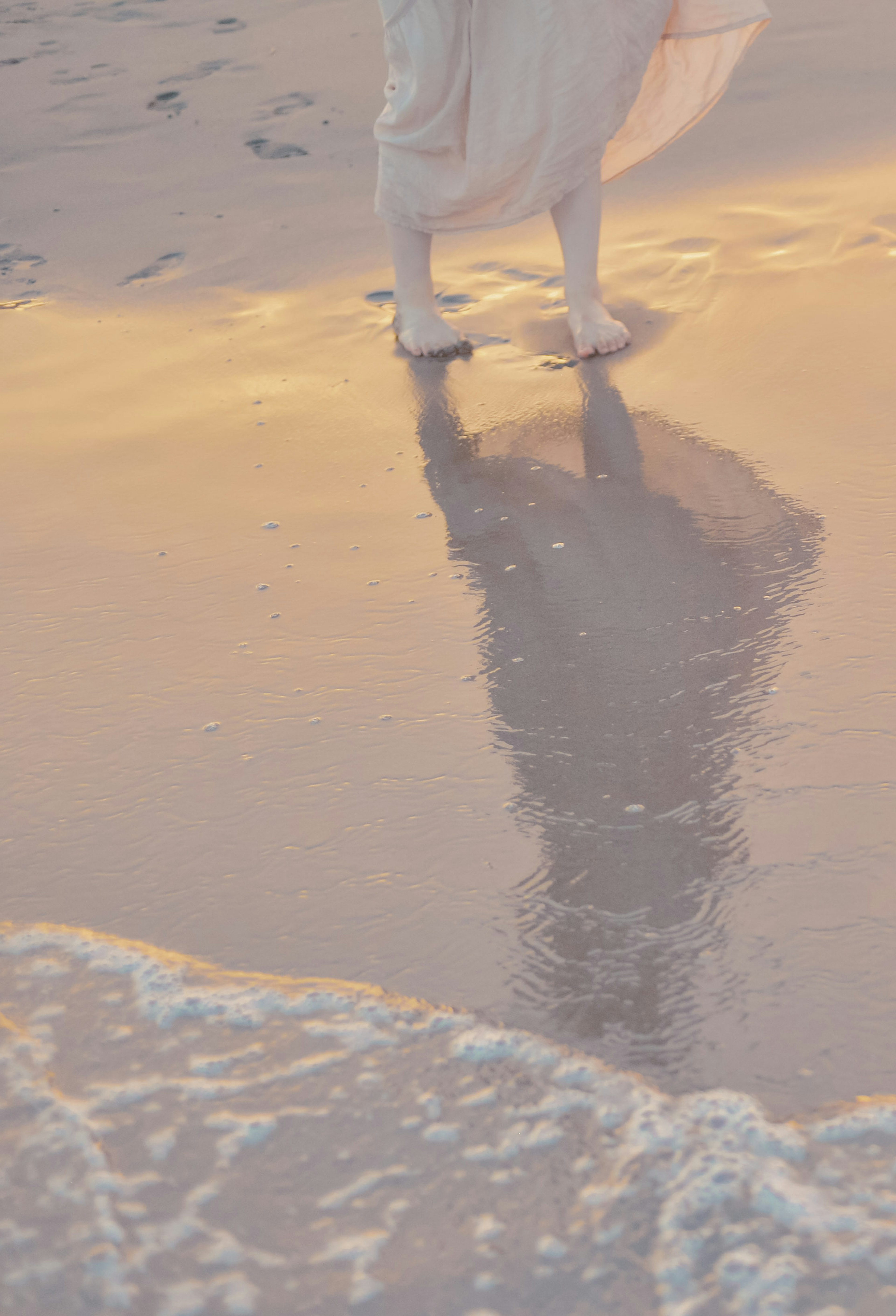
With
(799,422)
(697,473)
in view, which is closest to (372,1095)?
(697,473)

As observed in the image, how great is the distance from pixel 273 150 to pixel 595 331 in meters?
1.77

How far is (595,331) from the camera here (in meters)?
2.24

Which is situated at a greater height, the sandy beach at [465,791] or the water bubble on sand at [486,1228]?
the sandy beach at [465,791]

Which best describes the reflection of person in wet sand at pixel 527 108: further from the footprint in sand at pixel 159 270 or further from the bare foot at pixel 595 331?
the footprint in sand at pixel 159 270

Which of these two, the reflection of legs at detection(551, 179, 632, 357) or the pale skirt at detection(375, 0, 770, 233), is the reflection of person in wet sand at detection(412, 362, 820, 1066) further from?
the pale skirt at detection(375, 0, 770, 233)

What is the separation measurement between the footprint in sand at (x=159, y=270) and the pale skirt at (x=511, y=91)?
2.66ft

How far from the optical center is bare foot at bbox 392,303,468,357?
2.33 metres

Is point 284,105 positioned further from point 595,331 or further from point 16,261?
point 595,331

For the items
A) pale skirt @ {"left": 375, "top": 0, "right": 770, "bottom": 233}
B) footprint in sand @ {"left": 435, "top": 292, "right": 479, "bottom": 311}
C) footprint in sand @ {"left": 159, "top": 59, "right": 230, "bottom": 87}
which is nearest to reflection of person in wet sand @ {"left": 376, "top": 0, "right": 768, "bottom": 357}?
pale skirt @ {"left": 375, "top": 0, "right": 770, "bottom": 233}

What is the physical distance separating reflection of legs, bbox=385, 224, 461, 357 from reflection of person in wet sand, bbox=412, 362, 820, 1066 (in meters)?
0.28

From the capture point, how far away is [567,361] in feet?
7.39

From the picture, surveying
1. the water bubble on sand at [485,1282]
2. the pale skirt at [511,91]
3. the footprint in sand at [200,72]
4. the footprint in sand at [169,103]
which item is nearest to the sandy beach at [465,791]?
the water bubble on sand at [485,1282]

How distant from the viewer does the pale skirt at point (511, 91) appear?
6.67 ft

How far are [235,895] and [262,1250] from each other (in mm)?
369
